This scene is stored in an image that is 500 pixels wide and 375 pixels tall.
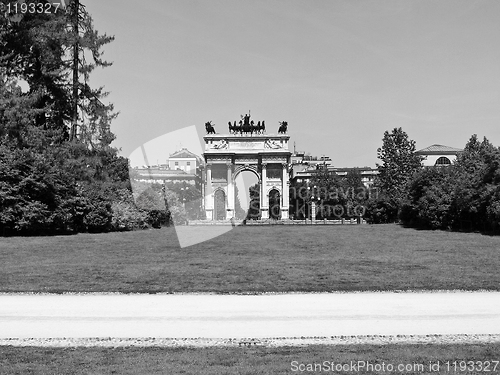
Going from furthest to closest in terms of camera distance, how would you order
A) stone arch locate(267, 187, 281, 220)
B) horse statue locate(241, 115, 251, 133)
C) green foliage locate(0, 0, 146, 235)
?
1. stone arch locate(267, 187, 281, 220)
2. horse statue locate(241, 115, 251, 133)
3. green foliage locate(0, 0, 146, 235)

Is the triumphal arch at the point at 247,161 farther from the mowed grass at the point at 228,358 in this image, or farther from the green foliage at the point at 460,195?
the mowed grass at the point at 228,358

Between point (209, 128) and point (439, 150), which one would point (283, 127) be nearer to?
point (209, 128)

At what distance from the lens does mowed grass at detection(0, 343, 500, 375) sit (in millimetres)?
6133

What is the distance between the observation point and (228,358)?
260 inches

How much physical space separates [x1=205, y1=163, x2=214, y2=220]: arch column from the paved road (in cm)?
7483

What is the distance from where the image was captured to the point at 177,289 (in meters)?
12.0

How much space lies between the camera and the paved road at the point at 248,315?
8078 millimetres

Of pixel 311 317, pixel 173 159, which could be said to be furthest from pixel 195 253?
pixel 173 159

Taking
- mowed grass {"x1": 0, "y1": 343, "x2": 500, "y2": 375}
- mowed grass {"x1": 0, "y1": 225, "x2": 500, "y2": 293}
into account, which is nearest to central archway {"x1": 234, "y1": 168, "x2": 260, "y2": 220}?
mowed grass {"x1": 0, "y1": 225, "x2": 500, "y2": 293}

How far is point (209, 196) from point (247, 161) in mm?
9153

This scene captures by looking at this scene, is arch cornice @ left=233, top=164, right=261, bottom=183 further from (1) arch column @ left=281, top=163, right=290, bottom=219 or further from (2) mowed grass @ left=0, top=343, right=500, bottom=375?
(2) mowed grass @ left=0, top=343, right=500, bottom=375

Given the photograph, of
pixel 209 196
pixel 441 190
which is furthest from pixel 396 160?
pixel 209 196

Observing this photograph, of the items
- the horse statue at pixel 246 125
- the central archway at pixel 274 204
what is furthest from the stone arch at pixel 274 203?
the horse statue at pixel 246 125

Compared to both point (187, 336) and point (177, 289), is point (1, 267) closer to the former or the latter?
point (177, 289)
